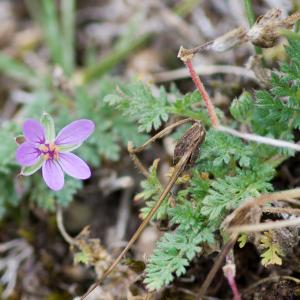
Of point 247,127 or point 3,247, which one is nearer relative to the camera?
point 247,127

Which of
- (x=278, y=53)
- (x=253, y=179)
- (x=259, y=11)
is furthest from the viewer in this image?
(x=259, y=11)

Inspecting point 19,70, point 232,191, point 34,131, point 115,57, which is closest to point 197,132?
point 232,191

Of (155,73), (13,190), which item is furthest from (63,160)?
(155,73)

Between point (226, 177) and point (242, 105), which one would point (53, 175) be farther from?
point (242, 105)

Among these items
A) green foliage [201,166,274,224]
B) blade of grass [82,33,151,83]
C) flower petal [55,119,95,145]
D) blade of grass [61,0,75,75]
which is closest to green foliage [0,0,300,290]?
green foliage [201,166,274,224]

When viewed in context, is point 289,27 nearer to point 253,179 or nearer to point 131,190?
point 253,179

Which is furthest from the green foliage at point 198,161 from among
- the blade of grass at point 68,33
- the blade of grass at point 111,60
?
the blade of grass at point 68,33

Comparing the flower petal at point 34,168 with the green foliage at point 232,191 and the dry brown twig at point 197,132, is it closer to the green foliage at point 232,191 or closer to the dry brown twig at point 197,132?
the dry brown twig at point 197,132
